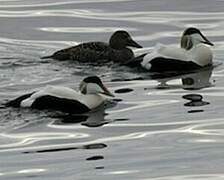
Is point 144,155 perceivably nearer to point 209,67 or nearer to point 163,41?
point 209,67

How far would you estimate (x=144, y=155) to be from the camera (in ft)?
38.9

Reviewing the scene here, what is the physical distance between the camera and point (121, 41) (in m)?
18.7

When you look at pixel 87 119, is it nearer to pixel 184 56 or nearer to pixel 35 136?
pixel 35 136

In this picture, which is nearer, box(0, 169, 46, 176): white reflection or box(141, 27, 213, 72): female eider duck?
box(0, 169, 46, 176): white reflection

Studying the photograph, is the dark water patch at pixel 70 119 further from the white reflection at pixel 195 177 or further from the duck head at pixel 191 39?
the duck head at pixel 191 39

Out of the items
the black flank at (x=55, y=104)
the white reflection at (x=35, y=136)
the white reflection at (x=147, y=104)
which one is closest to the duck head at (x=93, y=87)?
the white reflection at (x=147, y=104)

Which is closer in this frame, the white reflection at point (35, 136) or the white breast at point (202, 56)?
the white reflection at point (35, 136)

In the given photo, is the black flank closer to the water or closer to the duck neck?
the water

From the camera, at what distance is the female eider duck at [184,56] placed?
17438 millimetres

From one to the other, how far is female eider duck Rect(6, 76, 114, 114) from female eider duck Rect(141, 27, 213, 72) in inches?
104

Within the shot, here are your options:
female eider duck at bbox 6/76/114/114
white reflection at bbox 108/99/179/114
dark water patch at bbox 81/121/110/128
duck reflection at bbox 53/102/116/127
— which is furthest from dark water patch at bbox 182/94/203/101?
dark water patch at bbox 81/121/110/128

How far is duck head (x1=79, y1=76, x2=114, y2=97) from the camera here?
48.6 feet

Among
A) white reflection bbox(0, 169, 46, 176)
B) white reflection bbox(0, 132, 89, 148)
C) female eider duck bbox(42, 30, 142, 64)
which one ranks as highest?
female eider duck bbox(42, 30, 142, 64)

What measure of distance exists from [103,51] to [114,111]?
13.7ft
